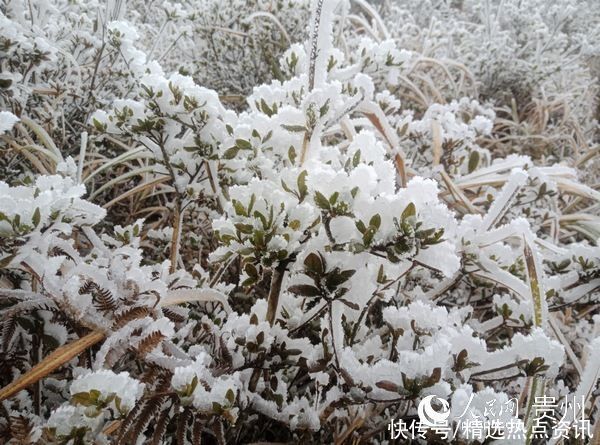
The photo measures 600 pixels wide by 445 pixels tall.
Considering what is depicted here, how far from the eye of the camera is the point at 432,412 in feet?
2.41

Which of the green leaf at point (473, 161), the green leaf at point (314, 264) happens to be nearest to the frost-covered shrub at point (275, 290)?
the green leaf at point (314, 264)

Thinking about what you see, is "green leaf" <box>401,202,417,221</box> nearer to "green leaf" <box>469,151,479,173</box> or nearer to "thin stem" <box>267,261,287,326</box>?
"thin stem" <box>267,261,287,326</box>

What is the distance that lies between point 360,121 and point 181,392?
1034mm

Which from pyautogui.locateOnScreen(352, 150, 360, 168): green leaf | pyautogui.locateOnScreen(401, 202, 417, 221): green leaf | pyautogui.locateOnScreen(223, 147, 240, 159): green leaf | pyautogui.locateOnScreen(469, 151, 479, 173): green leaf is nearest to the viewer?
pyautogui.locateOnScreen(401, 202, 417, 221): green leaf

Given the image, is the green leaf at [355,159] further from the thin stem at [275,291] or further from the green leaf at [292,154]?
the thin stem at [275,291]

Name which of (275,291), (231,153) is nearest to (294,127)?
(231,153)

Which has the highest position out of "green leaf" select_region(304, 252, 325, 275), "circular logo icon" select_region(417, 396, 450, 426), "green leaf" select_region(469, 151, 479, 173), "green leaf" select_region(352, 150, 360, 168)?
"green leaf" select_region(352, 150, 360, 168)

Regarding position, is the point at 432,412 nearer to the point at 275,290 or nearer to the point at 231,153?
the point at 275,290

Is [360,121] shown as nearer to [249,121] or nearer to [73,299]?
[249,121]

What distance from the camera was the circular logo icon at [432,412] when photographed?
0.71 metres

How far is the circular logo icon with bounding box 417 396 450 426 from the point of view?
2.34ft

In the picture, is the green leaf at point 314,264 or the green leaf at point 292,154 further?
the green leaf at point 292,154

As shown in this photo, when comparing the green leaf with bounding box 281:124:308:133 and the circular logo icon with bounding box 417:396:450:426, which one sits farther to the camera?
the green leaf with bounding box 281:124:308:133

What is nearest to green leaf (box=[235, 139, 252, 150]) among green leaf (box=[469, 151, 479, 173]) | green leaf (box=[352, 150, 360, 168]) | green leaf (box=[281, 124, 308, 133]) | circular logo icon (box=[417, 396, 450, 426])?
green leaf (box=[281, 124, 308, 133])
